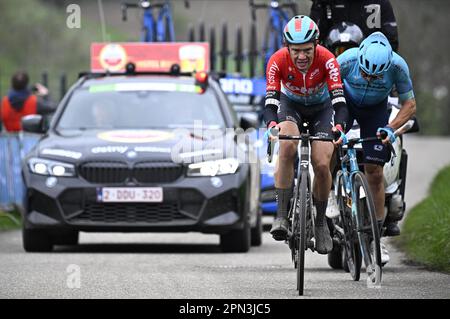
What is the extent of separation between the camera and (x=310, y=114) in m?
11.1

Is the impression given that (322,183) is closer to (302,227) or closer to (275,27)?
(302,227)

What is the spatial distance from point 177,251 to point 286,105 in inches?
141

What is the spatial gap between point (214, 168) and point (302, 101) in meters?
2.81

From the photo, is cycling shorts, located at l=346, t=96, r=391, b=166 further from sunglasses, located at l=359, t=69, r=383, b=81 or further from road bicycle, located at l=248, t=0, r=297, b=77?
road bicycle, located at l=248, t=0, r=297, b=77

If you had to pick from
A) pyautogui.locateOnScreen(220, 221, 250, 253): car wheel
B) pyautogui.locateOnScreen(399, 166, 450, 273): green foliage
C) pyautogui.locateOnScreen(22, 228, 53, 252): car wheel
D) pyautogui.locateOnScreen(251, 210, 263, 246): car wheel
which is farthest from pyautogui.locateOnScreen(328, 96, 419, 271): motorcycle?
pyautogui.locateOnScreen(22, 228, 53, 252): car wheel

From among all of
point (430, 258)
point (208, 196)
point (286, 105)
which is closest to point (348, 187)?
point (286, 105)

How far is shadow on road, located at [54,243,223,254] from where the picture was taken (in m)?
14.3

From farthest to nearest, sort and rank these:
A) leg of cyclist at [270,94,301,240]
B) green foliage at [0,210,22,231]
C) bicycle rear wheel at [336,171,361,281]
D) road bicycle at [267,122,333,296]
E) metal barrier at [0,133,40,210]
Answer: metal barrier at [0,133,40,210] < green foliage at [0,210,22,231] < bicycle rear wheel at [336,171,361,281] < leg of cyclist at [270,94,301,240] < road bicycle at [267,122,333,296]

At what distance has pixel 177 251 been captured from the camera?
14.3 m

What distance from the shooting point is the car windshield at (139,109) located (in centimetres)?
1467

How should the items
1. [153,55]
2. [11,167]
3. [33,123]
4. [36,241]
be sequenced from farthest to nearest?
1. [11,167]
2. [153,55]
3. [33,123]
4. [36,241]

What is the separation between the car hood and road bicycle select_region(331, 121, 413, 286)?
242 cm

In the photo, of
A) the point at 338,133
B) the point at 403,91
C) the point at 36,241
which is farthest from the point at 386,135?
the point at 36,241

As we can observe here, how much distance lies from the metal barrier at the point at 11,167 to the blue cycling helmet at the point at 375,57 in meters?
8.57
